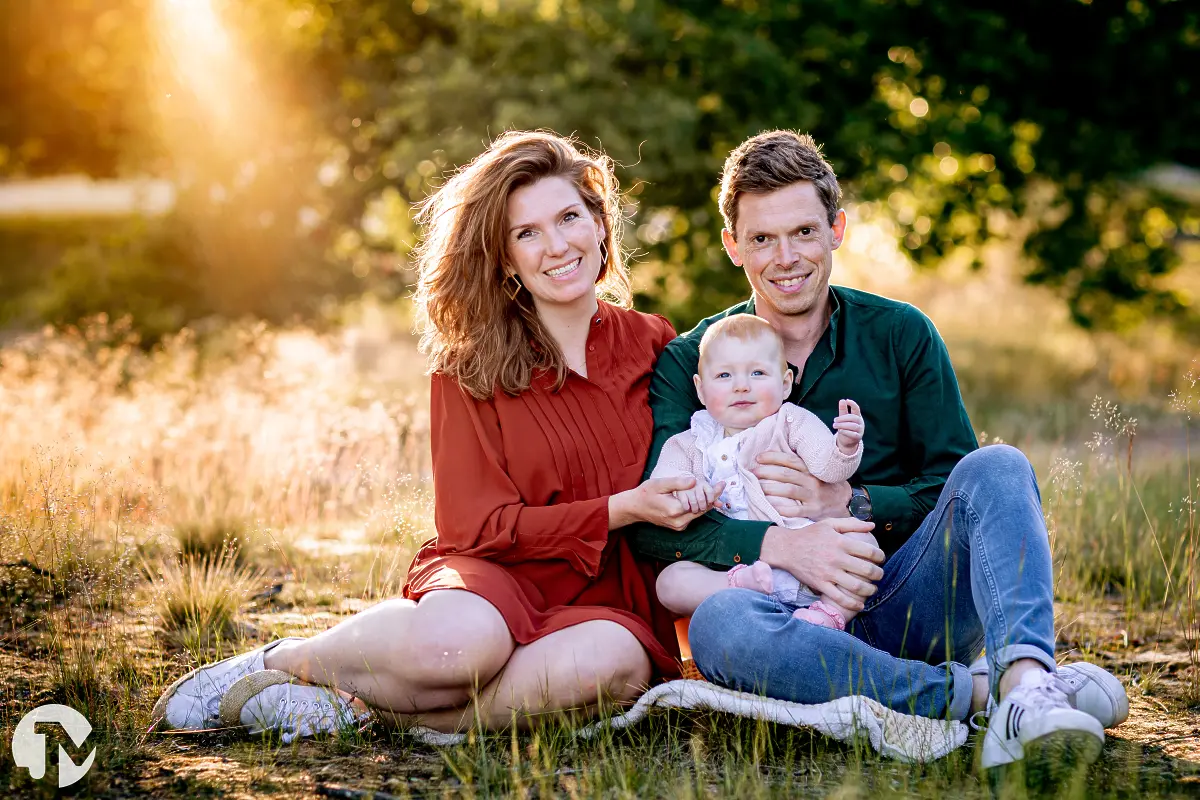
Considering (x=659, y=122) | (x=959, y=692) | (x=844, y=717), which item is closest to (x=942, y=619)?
(x=959, y=692)

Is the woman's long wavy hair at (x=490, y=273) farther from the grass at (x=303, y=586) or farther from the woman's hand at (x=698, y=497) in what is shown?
the grass at (x=303, y=586)

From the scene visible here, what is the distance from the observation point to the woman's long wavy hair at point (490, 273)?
342 centimetres

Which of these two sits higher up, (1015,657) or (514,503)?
(514,503)

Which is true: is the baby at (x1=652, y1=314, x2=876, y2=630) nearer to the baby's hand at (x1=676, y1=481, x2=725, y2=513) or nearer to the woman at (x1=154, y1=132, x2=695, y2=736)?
the baby's hand at (x1=676, y1=481, x2=725, y2=513)

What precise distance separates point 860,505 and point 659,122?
17.8 feet

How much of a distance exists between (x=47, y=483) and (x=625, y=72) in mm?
6287

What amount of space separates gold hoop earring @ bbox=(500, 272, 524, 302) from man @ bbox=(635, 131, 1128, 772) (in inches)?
21.5

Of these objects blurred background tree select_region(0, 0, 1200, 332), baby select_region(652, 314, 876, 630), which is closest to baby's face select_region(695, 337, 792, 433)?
baby select_region(652, 314, 876, 630)

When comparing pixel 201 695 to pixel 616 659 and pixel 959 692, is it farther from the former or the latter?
pixel 959 692

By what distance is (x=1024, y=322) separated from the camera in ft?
49.5

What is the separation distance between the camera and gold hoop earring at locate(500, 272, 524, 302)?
358cm

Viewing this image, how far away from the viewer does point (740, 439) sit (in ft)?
10.9

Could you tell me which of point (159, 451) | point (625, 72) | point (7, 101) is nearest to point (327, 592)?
point (159, 451)

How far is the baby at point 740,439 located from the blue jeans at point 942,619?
0.21 m
